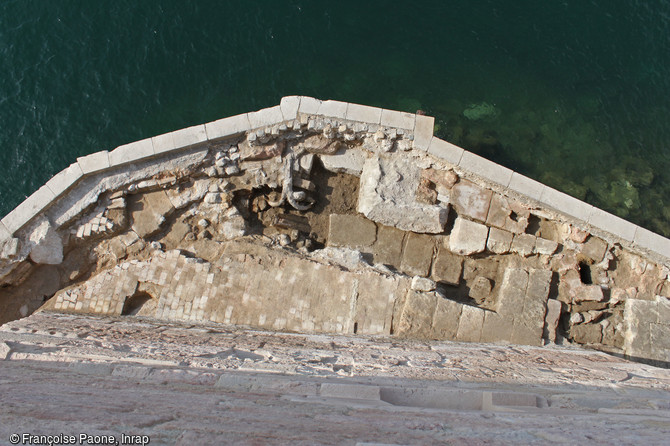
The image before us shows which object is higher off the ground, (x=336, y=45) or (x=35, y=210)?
(x=336, y=45)

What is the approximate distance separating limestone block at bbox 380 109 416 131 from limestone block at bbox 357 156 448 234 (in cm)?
55

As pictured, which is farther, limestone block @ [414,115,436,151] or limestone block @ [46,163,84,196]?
limestone block @ [414,115,436,151]

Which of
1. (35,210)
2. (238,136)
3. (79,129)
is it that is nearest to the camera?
(35,210)

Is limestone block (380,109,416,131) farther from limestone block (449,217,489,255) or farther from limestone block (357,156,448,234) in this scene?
limestone block (449,217,489,255)

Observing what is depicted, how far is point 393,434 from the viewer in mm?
3207

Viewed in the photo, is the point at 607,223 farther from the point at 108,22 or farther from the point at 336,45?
the point at 108,22

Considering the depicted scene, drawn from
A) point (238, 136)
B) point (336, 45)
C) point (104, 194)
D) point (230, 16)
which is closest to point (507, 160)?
point (336, 45)

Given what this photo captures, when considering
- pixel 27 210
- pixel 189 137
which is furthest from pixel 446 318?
pixel 27 210

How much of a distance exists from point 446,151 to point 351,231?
6.64 feet

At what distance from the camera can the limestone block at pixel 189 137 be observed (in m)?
7.92

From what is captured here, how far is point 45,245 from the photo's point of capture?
7.85m

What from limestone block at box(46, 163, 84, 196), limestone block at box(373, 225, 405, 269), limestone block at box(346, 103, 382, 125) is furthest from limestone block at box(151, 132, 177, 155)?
limestone block at box(373, 225, 405, 269)

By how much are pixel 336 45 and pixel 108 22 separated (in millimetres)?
5203

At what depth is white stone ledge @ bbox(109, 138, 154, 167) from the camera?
779 centimetres
